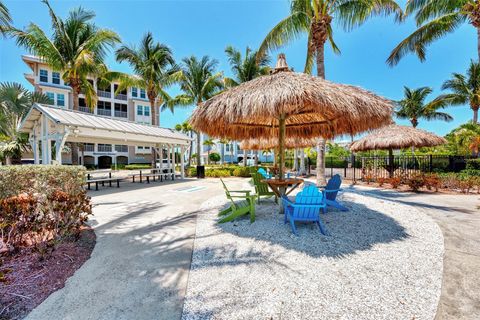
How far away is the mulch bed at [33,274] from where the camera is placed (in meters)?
2.59

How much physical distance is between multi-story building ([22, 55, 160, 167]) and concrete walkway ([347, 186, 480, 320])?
34.0 metres

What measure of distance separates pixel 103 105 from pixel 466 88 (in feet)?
157

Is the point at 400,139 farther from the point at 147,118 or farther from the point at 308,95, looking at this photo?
the point at 147,118

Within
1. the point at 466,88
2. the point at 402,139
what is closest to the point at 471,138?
the point at 402,139

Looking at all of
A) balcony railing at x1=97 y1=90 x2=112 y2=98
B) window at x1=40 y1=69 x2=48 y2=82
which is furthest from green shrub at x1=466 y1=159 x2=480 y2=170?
window at x1=40 y1=69 x2=48 y2=82

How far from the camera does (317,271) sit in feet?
10.8

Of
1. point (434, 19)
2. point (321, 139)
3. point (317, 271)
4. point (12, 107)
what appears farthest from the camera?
point (12, 107)

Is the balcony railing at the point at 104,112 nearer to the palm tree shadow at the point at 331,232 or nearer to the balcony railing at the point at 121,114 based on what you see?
the balcony railing at the point at 121,114

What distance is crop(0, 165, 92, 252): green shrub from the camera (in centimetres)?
368

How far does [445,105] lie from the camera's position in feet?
88.8

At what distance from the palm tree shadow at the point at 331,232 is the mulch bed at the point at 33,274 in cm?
287

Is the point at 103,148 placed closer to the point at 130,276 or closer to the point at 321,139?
the point at 321,139

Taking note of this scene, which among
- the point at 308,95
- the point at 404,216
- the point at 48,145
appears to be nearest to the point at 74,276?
the point at 308,95

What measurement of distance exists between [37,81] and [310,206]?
38493 mm
